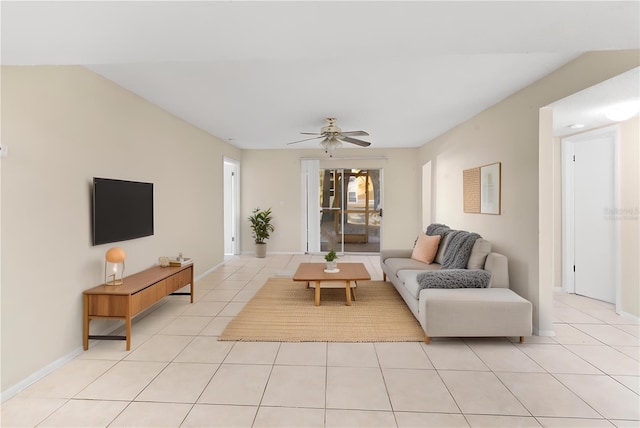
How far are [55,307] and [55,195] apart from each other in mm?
872

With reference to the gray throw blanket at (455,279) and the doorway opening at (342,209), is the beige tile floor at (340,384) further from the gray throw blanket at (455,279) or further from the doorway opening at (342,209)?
the doorway opening at (342,209)

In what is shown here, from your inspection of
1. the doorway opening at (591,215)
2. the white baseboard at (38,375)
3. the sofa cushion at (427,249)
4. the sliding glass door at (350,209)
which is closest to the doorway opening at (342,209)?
the sliding glass door at (350,209)

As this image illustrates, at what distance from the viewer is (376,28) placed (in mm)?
1524

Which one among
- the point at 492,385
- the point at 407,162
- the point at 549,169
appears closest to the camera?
the point at 492,385

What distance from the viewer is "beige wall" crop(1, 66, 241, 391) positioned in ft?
7.38

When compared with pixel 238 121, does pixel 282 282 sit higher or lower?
lower

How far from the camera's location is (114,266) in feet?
10.0

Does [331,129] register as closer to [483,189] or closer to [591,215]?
[483,189]

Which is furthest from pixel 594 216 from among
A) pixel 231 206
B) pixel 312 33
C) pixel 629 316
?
pixel 231 206

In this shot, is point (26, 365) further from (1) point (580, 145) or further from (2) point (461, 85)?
(1) point (580, 145)

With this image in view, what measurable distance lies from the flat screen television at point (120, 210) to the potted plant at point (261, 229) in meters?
3.76

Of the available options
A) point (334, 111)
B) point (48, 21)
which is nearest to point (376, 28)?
point (48, 21)

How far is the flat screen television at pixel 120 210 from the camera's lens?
300 cm

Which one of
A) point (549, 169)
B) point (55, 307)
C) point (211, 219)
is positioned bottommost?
point (55, 307)
